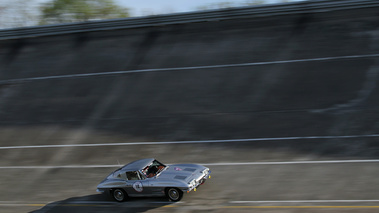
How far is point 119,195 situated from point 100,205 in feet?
1.95

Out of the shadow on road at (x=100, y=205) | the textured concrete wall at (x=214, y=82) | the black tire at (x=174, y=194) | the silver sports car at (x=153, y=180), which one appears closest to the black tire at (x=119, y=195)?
the silver sports car at (x=153, y=180)

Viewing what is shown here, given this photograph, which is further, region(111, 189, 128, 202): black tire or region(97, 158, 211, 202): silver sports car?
region(111, 189, 128, 202): black tire

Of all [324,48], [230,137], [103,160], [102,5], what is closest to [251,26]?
[324,48]

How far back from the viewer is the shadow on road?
10.3 m

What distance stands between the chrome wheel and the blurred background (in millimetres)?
219

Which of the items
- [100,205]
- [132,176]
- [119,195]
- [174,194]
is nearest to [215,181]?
[174,194]

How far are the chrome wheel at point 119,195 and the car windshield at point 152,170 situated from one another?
0.83 meters

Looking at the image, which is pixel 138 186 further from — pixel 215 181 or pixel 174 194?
pixel 215 181

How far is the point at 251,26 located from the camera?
19.4 m

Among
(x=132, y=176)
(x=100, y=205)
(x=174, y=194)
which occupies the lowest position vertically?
(x=174, y=194)

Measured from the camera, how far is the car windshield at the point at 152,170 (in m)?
10.7

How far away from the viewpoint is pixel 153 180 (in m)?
10.4

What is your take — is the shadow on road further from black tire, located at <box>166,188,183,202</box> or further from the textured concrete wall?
the textured concrete wall

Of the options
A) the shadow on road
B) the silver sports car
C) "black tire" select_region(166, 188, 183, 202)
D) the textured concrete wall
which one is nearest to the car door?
the silver sports car
